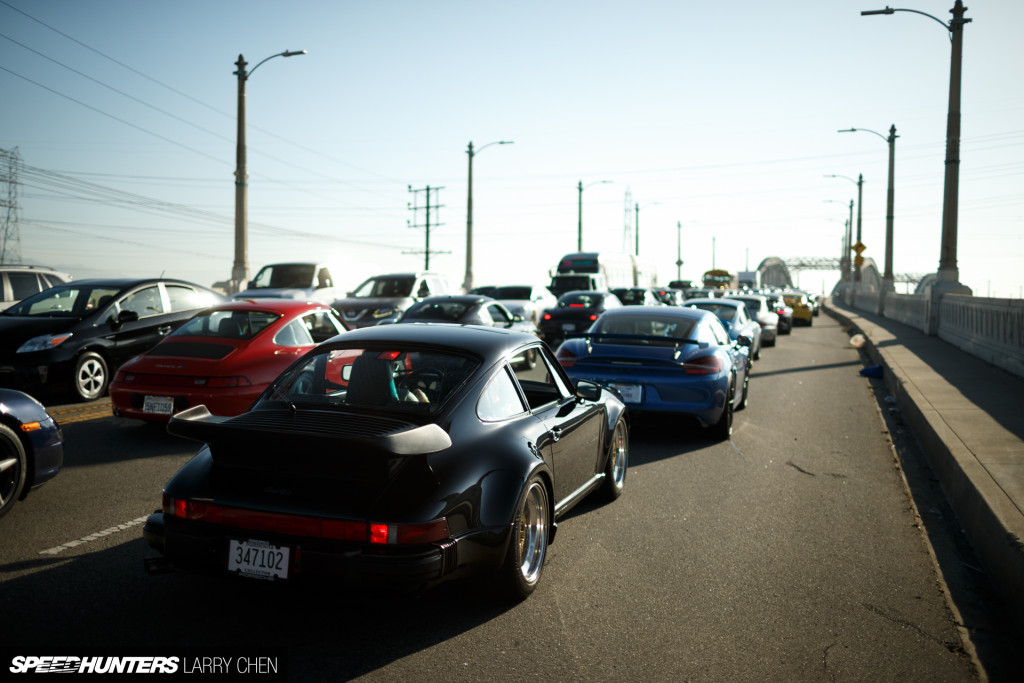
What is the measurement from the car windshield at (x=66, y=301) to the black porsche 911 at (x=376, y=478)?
324 inches

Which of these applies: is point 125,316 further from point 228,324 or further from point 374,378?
point 374,378

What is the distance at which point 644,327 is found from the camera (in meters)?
9.95

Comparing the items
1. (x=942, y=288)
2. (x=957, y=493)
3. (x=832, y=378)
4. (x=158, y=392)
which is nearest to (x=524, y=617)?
(x=957, y=493)

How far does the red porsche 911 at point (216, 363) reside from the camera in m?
8.11

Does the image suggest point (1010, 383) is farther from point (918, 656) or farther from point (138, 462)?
point (138, 462)

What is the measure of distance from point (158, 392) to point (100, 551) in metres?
3.34

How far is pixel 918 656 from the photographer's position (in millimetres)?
3859

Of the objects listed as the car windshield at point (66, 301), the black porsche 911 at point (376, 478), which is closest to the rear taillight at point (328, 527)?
the black porsche 911 at point (376, 478)

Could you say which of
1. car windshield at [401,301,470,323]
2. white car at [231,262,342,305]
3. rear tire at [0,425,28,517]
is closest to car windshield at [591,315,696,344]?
rear tire at [0,425,28,517]

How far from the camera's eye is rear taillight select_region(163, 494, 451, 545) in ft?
11.8

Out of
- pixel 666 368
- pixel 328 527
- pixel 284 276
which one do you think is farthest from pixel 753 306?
pixel 328 527

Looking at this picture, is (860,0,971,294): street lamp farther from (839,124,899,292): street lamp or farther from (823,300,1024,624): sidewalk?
→ (839,124,899,292): street lamp

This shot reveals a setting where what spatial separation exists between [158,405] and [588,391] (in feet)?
14.8

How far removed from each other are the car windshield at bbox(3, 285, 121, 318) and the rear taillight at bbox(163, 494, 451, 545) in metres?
9.07
